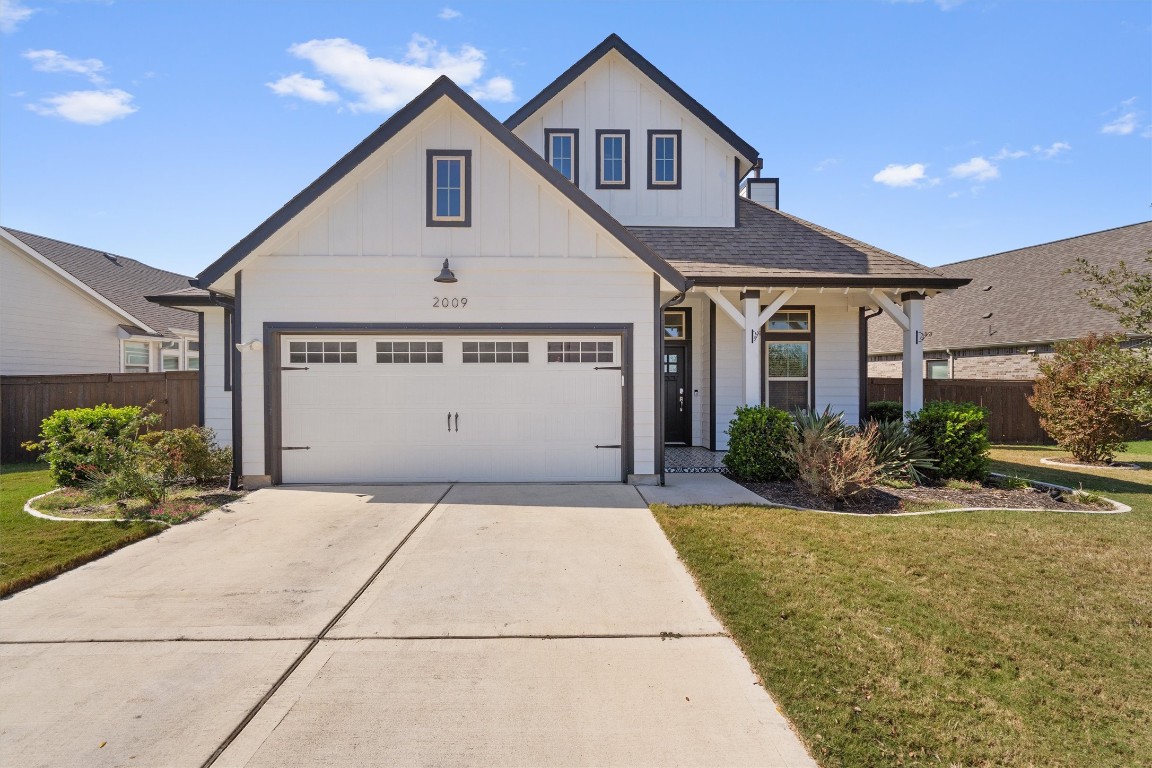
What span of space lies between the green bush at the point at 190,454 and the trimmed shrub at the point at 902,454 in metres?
9.98

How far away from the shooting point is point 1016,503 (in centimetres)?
763

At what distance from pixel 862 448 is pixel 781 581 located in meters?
3.56

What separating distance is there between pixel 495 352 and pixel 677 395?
4.83 meters

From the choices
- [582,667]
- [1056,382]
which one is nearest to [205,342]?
[582,667]

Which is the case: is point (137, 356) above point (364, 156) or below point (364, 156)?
below

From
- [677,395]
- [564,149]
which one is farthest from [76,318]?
[677,395]

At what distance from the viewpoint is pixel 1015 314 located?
63.5ft

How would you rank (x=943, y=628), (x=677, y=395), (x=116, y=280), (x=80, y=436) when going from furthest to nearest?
(x=116, y=280) → (x=677, y=395) → (x=80, y=436) → (x=943, y=628)

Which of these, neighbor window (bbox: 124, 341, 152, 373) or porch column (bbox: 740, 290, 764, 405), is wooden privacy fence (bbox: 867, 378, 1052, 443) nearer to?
porch column (bbox: 740, 290, 764, 405)

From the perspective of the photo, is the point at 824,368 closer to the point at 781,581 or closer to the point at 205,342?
the point at 781,581

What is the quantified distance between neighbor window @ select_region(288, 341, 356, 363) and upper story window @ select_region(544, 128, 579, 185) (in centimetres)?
605

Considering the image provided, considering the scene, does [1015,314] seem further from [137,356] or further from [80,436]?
[137,356]

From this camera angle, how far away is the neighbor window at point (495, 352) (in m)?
8.73

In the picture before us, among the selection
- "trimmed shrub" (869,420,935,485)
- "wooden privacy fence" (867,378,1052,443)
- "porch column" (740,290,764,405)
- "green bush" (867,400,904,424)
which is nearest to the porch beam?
"porch column" (740,290,764,405)
